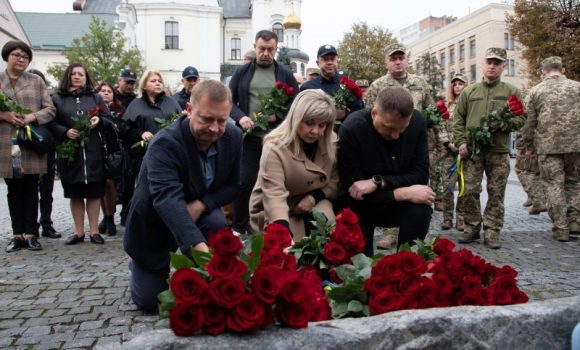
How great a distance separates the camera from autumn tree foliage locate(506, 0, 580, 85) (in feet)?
79.3

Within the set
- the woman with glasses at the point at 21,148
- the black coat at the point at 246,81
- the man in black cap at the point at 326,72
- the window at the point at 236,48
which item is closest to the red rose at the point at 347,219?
the black coat at the point at 246,81

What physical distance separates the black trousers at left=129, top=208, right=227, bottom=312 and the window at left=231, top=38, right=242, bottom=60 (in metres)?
56.2

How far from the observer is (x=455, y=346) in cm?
212

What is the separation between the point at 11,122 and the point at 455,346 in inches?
224

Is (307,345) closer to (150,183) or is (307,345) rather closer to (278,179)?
(150,183)

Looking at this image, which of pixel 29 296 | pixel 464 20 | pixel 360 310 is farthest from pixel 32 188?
pixel 464 20

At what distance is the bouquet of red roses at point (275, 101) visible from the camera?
20.9 ft

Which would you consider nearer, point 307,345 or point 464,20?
point 307,345

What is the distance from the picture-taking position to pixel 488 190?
6.75 metres

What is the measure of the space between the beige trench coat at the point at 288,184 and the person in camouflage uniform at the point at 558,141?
13.1 feet

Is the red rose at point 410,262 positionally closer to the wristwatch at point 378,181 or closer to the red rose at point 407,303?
the red rose at point 407,303

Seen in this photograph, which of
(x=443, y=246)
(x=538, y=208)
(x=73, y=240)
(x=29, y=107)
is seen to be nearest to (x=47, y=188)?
(x=73, y=240)

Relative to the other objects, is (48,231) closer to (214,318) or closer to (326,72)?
(326,72)

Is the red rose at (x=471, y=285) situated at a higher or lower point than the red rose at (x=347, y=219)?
lower
